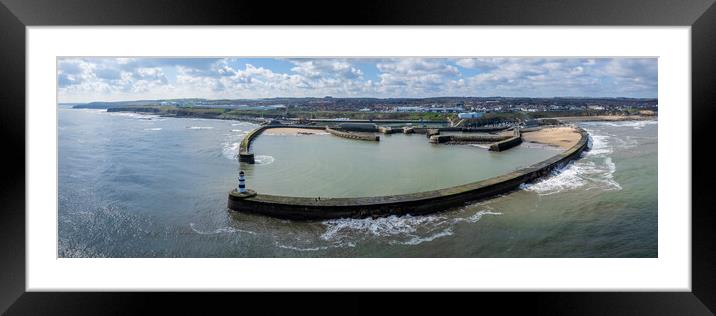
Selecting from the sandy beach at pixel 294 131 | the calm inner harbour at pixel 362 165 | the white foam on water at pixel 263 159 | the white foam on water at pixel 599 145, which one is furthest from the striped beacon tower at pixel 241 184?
the white foam on water at pixel 599 145

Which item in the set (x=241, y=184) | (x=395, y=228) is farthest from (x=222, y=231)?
(x=395, y=228)

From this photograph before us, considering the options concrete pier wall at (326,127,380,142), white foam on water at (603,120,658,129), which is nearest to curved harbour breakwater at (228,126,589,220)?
concrete pier wall at (326,127,380,142)

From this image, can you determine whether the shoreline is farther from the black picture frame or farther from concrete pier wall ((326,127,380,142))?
concrete pier wall ((326,127,380,142))

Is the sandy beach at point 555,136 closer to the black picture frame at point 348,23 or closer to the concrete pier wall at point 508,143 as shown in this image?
the concrete pier wall at point 508,143

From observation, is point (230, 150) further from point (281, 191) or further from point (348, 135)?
point (348, 135)

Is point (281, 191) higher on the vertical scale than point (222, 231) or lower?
higher

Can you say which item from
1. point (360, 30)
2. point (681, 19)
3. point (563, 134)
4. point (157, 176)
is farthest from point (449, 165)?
point (157, 176)

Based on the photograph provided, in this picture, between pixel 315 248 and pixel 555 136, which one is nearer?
pixel 315 248
